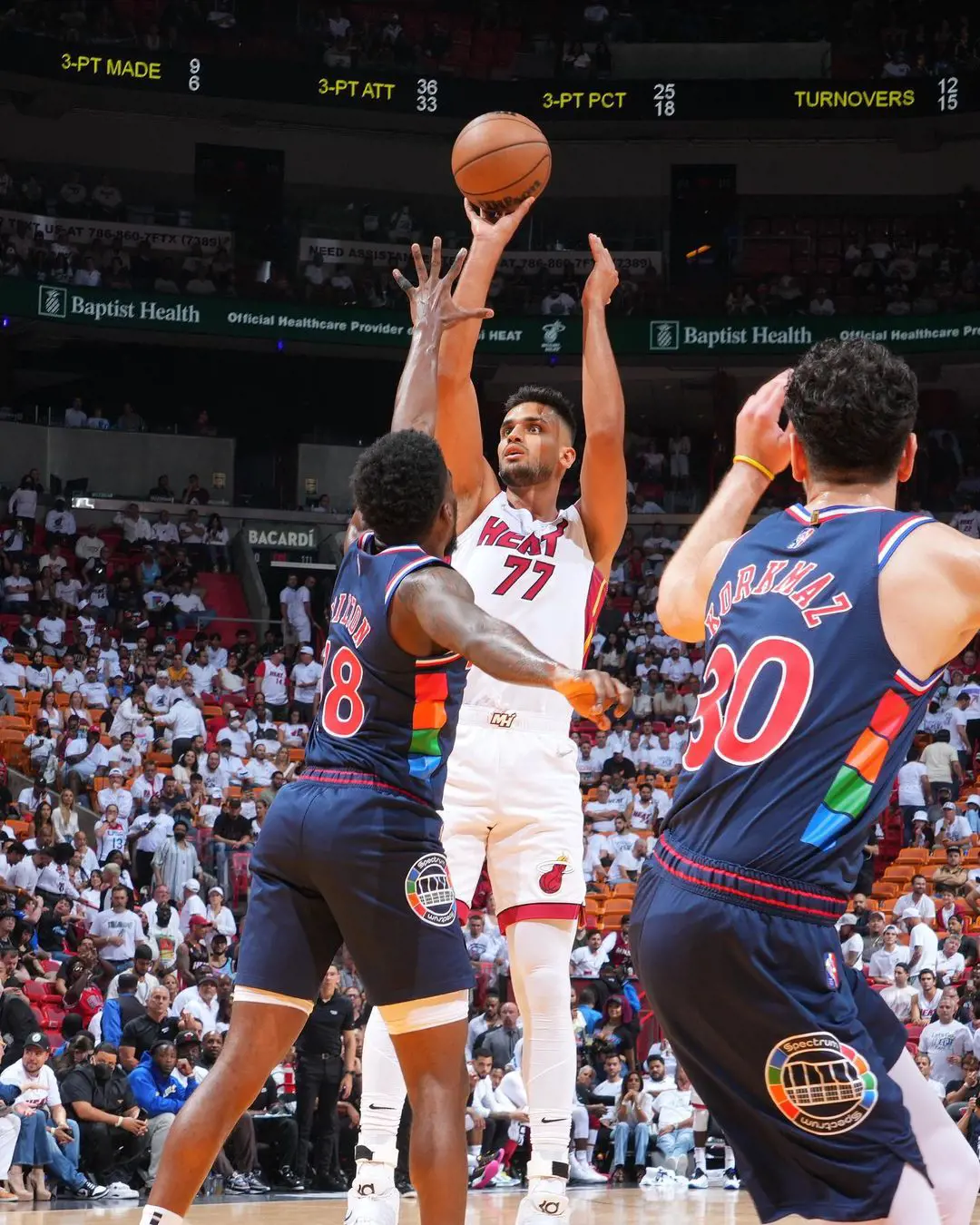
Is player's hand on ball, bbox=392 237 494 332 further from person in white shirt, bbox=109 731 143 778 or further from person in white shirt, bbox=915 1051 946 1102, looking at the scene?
person in white shirt, bbox=109 731 143 778

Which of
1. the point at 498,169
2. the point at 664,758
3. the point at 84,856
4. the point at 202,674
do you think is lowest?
the point at 84,856

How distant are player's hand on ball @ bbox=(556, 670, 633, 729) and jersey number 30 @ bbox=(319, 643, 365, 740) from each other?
1083 millimetres

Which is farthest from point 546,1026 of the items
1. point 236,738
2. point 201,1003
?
point 236,738

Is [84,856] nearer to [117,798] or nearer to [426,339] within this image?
[117,798]

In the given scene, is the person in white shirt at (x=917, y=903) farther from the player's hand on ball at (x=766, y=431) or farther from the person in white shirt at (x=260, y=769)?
the player's hand on ball at (x=766, y=431)

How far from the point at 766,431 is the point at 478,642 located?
82cm

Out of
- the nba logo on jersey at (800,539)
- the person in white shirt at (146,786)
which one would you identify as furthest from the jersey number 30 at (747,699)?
the person in white shirt at (146,786)

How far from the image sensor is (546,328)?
27047 millimetres

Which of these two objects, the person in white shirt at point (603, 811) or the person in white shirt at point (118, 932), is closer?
the person in white shirt at point (118, 932)

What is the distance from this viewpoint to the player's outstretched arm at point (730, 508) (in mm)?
3533

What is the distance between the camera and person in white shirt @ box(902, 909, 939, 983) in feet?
48.4

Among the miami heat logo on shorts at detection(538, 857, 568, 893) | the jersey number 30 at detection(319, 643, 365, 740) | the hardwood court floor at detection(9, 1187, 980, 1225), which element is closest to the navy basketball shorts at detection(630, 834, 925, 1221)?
the jersey number 30 at detection(319, 643, 365, 740)

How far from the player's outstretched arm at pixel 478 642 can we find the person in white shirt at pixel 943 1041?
10.5m

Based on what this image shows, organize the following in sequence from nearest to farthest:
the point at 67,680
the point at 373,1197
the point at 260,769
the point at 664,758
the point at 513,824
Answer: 1. the point at 373,1197
2. the point at 513,824
3. the point at 260,769
4. the point at 67,680
5. the point at 664,758
